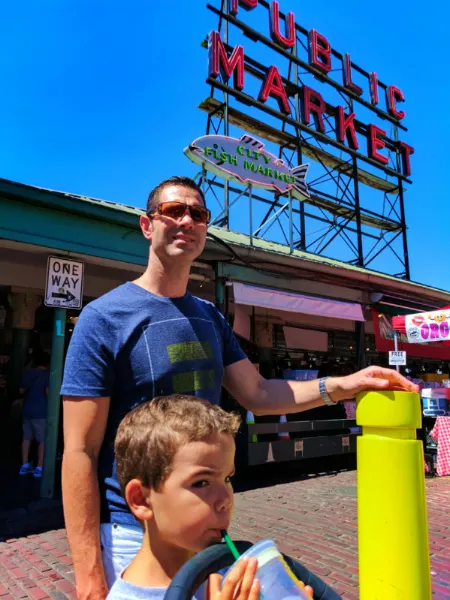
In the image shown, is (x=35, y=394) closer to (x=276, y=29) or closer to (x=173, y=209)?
(x=173, y=209)

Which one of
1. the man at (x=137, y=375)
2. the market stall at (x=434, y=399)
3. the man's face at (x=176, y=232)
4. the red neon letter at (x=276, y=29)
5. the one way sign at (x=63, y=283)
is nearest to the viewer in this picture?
the man at (x=137, y=375)

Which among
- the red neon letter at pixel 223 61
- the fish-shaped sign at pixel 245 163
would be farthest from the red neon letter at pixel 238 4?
the fish-shaped sign at pixel 245 163

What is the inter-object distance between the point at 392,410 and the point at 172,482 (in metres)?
0.60

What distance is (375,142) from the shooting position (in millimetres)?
19406

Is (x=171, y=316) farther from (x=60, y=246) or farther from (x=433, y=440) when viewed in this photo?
(x=433, y=440)

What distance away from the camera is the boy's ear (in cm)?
114

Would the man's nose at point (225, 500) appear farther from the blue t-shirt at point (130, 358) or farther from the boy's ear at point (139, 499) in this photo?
the blue t-shirt at point (130, 358)

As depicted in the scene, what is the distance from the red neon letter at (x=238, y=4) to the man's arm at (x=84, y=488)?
1742cm

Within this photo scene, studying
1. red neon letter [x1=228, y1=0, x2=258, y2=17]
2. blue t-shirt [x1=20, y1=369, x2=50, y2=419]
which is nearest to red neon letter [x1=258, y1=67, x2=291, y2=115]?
red neon letter [x1=228, y1=0, x2=258, y2=17]

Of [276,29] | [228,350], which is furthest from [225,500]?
[276,29]

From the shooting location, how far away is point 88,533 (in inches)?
51.1

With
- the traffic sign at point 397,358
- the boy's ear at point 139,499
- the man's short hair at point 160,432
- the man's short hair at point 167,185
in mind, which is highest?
the man's short hair at point 167,185

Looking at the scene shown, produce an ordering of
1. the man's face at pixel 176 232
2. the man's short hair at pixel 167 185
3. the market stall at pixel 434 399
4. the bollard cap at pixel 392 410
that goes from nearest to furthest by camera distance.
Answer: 1. the bollard cap at pixel 392 410
2. the man's face at pixel 176 232
3. the man's short hair at pixel 167 185
4. the market stall at pixel 434 399

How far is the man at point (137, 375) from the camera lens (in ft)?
4.35
